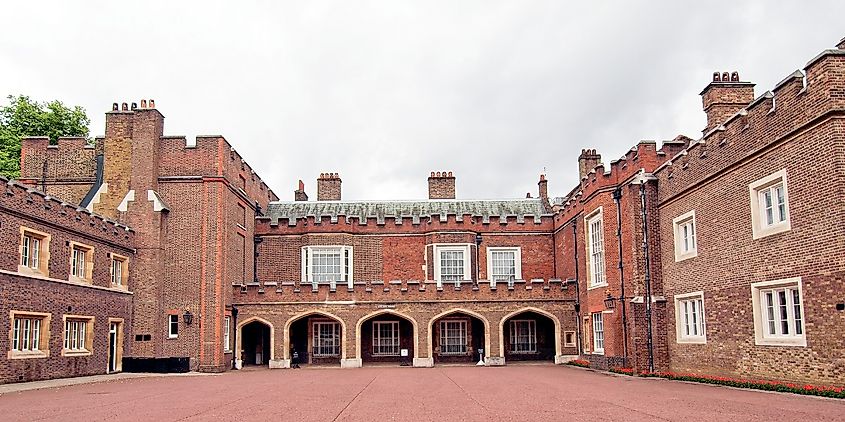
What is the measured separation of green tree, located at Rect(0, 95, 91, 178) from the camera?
111 ft

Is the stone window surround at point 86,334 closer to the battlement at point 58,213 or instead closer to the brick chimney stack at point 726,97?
the battlement at point 58,213

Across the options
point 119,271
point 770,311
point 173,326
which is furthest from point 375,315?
point 770,311

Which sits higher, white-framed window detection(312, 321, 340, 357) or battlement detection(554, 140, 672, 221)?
battlement detection(554, 140, 672, 221)

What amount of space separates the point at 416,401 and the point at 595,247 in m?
12.7

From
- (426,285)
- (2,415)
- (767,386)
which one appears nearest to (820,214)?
(767,386)

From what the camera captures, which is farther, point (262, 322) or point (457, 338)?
point (457, 338)

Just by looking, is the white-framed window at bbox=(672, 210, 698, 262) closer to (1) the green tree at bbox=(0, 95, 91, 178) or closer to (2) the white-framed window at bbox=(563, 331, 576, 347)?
(2) the white-framed window at bbox=(563, 331, 576, 347)

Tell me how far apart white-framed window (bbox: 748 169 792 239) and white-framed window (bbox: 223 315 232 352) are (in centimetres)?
1816

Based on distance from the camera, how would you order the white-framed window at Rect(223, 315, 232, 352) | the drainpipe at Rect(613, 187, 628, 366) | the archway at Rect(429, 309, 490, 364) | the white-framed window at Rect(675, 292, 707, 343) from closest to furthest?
the white-framed window at Rect(675, 292, 707, 343) < the drainpipe at Rect(613, 187, 628, 366) < the white-framed window at Rect(223, 315, 232, 352) < the archway at Rect(429, 309, 490, 364)

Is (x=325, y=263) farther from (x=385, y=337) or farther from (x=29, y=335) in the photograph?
(x=29, y=335)

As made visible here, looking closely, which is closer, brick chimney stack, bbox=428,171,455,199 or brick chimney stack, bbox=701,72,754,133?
→ brick chimney stack, bbox=701,72,754,133

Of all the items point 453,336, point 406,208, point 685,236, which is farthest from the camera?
point 406,208

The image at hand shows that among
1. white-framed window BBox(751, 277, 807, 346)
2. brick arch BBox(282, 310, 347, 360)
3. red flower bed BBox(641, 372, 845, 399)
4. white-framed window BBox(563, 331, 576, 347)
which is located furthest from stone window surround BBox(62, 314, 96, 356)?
white-framed window BBox(751, 277, 807, 346)

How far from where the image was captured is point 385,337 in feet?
99.8
